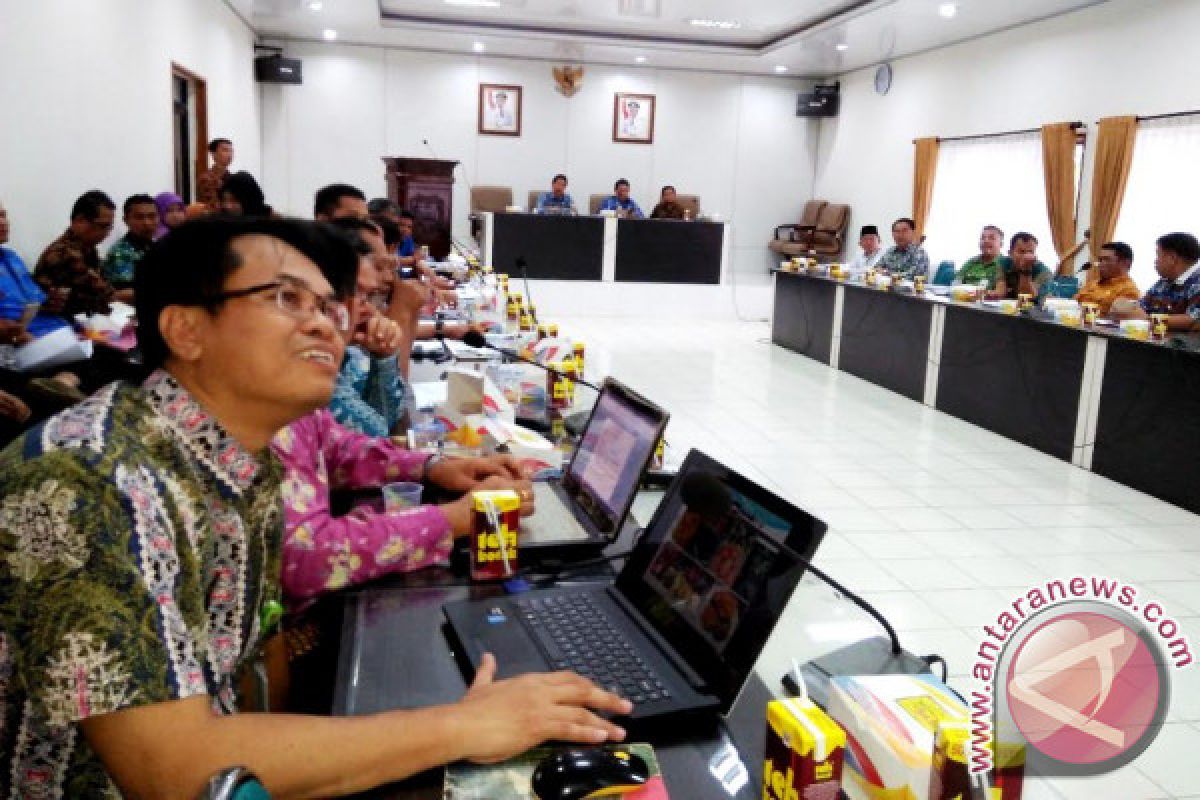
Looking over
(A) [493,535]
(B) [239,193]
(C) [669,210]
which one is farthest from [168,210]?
(C) [669,210]

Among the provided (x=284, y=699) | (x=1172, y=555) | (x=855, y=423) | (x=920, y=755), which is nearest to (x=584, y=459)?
(x=284, y=699)

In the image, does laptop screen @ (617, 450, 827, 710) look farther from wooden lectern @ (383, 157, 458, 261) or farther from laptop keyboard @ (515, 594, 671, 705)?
wooden lectern @ (383, 157, 458, 261)

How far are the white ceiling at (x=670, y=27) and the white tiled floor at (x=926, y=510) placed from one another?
14.1ft

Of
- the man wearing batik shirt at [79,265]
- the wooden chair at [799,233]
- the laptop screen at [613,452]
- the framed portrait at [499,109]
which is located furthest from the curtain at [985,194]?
the laptop screen at [613,452]

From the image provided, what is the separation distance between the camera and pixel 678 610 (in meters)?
1.15

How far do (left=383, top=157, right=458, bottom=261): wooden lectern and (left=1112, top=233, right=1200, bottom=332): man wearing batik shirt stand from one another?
4.88 metres

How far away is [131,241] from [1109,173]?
24.8 feet

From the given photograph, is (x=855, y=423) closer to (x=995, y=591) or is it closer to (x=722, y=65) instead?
(x=995, y=591)

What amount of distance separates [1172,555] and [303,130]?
449 inches

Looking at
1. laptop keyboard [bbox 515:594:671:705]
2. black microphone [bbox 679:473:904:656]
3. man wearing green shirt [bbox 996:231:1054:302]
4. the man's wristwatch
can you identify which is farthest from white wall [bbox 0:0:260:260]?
man wearing green shirt [bbox 996:231:1054:302]

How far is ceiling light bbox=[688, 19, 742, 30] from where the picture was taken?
1043 centimetres

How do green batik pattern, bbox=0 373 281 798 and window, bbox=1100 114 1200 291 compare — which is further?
window, bbox=1100 114 1200 291

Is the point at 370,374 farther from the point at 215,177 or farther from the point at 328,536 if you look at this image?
the point at 215,177

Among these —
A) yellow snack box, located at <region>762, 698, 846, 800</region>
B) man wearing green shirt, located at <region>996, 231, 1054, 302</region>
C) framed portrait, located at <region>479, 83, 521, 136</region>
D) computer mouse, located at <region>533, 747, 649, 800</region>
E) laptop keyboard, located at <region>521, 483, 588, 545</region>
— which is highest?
framed portrait, located at <region>479, 83, 521, 136</region>
